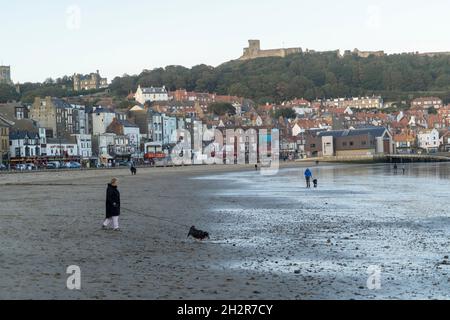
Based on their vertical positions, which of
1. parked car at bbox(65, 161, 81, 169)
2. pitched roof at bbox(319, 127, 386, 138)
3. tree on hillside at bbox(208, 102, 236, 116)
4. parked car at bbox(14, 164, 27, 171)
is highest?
tree on hillside at bbox(208, 102, 236, 116)

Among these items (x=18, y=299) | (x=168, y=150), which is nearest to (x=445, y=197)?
(x=18, y=299)

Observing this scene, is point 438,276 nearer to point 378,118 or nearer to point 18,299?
point 18,299

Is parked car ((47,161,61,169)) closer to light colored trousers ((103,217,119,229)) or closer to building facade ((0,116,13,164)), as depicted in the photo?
building facade ((0,116,13,164))

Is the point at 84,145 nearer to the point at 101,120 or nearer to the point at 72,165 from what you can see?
the point at 101,120

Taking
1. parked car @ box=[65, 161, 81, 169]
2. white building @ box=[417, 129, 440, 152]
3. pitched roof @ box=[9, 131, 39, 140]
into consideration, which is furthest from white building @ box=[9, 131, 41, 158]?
white building @ box=[417, 129, 440, 152]

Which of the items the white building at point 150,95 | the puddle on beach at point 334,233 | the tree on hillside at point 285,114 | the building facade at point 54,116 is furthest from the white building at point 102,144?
the puddle on beach at point 334,233

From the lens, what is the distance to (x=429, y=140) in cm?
14388

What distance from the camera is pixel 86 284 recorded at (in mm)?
9703

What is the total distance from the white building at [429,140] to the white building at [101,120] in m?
69.2

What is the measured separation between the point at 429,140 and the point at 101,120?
73406 millimetres

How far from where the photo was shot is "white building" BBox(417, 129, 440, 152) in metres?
143

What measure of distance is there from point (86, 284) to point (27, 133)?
8001 centimetres

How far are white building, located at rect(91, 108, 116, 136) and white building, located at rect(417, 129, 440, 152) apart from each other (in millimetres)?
Result: 69207

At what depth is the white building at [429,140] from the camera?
470 ft
